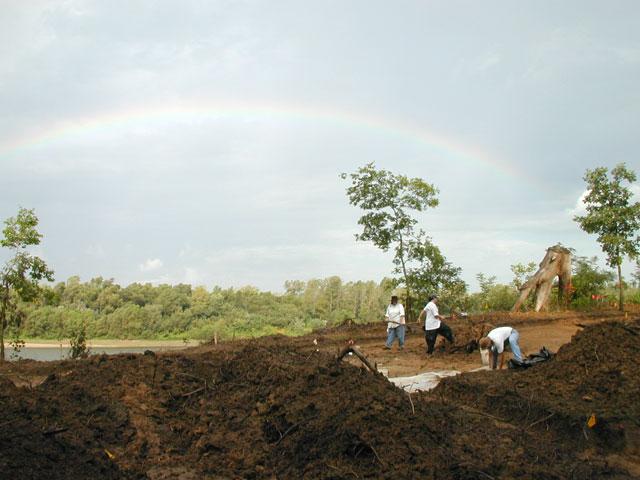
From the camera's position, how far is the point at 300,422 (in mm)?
6172

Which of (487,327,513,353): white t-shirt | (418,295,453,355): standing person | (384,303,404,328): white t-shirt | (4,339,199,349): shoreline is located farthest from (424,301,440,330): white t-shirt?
(4,339,199,349): shoreline

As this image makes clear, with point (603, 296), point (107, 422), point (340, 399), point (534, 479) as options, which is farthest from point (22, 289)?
point (603, 296)

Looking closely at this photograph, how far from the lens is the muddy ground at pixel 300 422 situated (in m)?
5.44

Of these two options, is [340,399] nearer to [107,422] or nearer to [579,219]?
[107,422]

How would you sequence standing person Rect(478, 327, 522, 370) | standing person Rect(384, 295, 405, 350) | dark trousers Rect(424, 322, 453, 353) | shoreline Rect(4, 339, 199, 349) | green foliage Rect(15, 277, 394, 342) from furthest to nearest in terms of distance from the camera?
green foliage Rect(15, 277, 394, 342) → shoreline Rect(4, 339, 199, 349) → standing person Rect(384, 295, 405, 350) → dark trousers Rect(424, 322, 453, 353) → standing person Rect(478, 327, 522, 370)

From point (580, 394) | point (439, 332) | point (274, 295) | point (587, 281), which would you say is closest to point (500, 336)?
point (580, 394)

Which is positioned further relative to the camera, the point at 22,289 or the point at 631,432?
the point at 22,289

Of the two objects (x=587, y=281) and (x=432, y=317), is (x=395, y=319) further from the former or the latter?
(x=587, y=281)

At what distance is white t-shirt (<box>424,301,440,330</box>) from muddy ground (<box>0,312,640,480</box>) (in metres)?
5.39

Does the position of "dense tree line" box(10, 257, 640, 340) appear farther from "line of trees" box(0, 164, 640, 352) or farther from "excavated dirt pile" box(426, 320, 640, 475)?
"excavated dirt pile" box(426, 320, 640, 475)

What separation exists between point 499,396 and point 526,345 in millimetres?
8118

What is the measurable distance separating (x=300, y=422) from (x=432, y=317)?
952 cm

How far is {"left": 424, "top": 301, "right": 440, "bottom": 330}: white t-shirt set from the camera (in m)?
14.9

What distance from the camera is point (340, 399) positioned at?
6.39 metres
